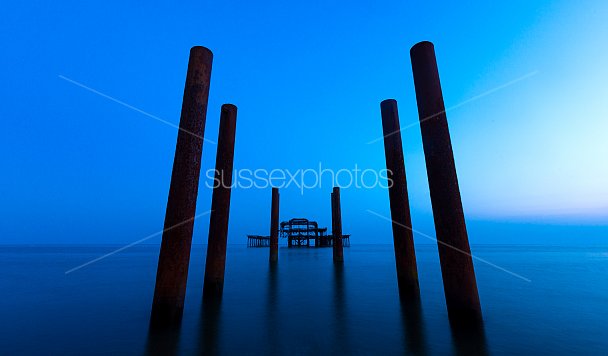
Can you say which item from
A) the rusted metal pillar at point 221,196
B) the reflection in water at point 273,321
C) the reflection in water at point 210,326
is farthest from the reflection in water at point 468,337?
the rusted metal pillar at point 221,196

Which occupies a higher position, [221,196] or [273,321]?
[221,196]

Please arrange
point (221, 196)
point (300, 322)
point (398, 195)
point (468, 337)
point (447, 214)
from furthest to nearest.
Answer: point (221, 196) < point (398, 195) < point (300, 322) < point (468, 337) < point (447, 214)

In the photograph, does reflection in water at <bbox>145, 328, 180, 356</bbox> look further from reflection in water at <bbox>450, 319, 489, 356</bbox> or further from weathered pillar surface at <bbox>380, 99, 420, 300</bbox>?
weathered pillar surface at <bbox>380, 99, 420, 300</bbox>

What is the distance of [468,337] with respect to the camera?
4066mm

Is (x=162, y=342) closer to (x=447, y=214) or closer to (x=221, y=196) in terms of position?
(x=221, y=196)

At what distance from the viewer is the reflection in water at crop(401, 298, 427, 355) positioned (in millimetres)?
3892

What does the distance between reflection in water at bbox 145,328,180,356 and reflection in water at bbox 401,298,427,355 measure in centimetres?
303

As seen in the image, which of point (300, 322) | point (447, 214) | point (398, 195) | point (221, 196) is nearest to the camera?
point (447, 214)

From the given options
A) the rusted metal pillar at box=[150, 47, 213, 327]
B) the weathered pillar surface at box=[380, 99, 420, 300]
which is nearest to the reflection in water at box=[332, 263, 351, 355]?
the weathered pillar surface at box=[380, 99, 420, 300]

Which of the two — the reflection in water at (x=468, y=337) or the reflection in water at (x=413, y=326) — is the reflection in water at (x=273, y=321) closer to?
the reflection in water at (x=413, y=326)

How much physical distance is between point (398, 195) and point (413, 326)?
7.59ft

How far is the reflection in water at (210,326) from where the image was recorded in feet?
12.7

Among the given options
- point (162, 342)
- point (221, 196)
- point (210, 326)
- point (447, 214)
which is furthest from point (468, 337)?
point (221, 196)

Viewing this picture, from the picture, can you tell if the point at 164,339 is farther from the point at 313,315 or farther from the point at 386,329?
the point at 386,329
